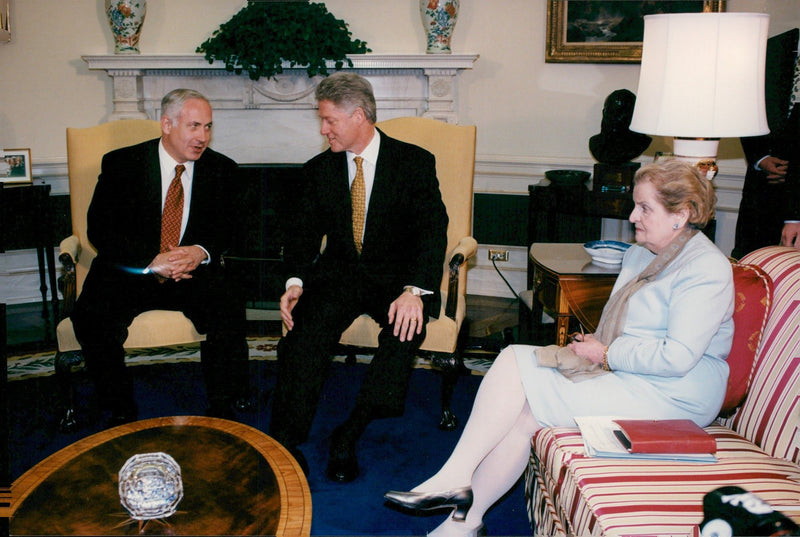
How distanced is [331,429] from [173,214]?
1108mm

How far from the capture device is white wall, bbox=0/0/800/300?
4375mm

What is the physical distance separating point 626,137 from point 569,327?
5.06 ft

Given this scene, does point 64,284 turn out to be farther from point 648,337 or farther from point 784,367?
point 784,367

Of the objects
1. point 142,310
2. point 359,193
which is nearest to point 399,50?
point 359,193

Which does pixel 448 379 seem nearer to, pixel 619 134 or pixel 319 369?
pixel 319 369

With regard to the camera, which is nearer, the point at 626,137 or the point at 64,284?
the point at 64,284

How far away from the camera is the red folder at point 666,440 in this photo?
1.68 metres

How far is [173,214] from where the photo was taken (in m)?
2.88

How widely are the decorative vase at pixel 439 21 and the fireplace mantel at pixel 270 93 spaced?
0.09m

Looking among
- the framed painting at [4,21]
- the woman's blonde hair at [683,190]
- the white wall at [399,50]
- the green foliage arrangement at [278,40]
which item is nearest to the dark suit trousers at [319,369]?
the woman's blonde hair at [683,190]

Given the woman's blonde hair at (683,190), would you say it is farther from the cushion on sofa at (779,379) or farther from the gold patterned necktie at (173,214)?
the gold patterned necktie at (173,214)

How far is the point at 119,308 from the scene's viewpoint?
270 cm

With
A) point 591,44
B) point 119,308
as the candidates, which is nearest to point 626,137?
point 591,44

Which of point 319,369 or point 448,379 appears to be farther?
point 448,379
